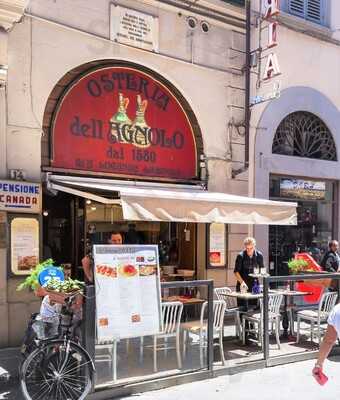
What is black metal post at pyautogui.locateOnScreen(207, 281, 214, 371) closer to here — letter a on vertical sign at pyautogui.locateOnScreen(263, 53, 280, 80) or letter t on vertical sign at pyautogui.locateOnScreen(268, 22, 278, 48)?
letter a on vertical sign at pyautogui.locateOnScreen(263, 53, 280, 80)

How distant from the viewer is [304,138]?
11.3m

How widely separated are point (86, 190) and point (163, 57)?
2.91 metres

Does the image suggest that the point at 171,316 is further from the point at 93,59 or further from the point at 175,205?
the point at 93,59

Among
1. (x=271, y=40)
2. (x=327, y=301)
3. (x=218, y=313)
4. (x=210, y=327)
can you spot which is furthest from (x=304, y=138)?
(x=210, y=327)

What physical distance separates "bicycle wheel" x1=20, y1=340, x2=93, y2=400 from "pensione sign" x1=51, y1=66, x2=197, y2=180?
11.7 feet

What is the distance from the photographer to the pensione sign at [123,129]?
8117mm

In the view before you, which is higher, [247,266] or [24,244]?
[24,244]

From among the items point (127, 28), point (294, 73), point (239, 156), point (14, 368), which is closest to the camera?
point (14, 368)

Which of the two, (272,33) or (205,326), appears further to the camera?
(272,33)

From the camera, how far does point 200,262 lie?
962 cm

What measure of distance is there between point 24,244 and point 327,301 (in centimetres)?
446

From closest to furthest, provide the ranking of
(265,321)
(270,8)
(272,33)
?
(265,321), (272,33), (270,8)

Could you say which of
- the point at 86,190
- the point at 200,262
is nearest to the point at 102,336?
the point at 86,190

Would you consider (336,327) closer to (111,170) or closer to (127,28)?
(111,170)
